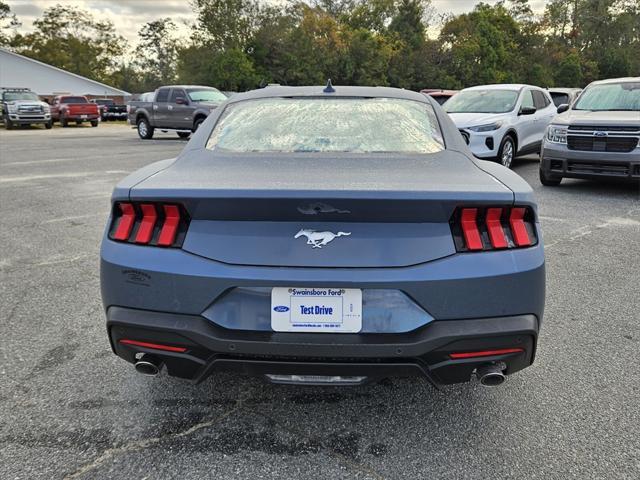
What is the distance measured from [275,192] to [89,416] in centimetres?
145

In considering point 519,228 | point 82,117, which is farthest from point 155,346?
point 82,117

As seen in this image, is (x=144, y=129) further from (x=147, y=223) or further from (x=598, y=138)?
(x=147, y=223)

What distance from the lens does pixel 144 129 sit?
68.9ft

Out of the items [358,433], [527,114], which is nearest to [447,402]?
[358,433]

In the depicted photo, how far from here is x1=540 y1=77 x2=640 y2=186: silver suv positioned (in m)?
7.78

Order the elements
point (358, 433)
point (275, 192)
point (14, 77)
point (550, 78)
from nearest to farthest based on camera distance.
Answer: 1. point (275, 192)
2. point (358, 433)
3. point (14, 77)
4. point (550, 78)

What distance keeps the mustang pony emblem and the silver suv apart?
7214mm

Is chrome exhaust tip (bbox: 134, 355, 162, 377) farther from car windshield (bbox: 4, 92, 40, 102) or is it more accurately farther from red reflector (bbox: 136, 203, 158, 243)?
car windshield (bbox: 4, 92, 40, 102)

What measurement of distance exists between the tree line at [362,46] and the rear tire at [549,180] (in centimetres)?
3778

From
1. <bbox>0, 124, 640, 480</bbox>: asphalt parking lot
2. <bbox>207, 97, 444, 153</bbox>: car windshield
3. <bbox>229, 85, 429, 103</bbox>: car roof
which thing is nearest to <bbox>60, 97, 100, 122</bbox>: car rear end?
<bbox>0, 124, 640, 480</bbox>: asphalt parking lot

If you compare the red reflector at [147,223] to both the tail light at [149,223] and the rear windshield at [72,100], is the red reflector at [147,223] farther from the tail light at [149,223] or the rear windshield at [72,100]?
the rear windshield at [72,100]

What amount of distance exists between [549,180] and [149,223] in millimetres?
8164

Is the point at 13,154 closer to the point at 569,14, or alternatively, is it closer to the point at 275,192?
the point at 275,192

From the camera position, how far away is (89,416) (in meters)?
2.57
